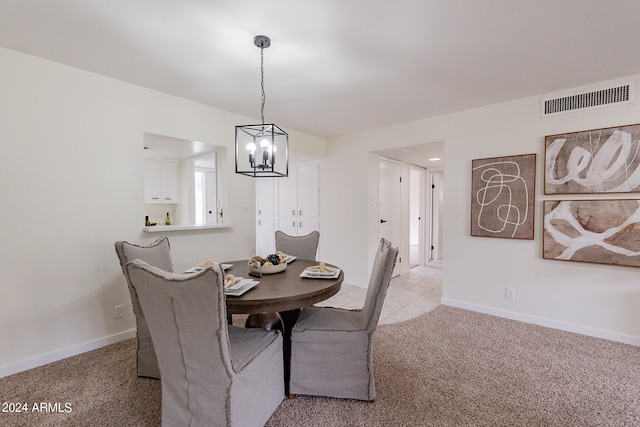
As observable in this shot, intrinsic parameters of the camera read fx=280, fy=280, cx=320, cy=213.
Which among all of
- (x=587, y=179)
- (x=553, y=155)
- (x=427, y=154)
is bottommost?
(x=587, y=179)

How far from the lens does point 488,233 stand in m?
3.24

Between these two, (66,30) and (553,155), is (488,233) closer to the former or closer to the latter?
(553,155)

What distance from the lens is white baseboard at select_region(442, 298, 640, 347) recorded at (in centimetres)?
256

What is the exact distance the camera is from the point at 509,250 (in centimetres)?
314

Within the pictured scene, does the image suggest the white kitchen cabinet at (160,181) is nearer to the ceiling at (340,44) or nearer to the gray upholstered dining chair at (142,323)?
the ceiling at (340,44)

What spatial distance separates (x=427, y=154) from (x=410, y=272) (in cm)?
226

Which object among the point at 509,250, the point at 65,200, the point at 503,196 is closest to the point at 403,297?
the point at 509,250

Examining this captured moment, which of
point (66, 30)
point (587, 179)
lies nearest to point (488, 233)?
point (587, 179)

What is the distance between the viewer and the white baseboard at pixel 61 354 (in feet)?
6.80

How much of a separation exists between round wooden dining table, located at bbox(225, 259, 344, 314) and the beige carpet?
677 mm

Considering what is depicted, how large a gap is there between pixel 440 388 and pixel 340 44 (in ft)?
8.21

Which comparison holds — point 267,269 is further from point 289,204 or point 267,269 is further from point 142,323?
point 289,204

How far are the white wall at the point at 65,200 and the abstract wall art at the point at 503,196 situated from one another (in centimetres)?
351

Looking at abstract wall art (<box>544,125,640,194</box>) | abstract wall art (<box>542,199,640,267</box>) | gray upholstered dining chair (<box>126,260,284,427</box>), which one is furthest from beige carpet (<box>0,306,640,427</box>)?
abstract wall art (<box>544,125,640,194</box>)
